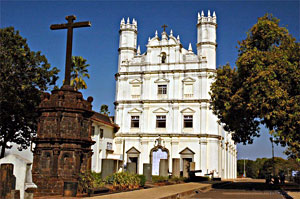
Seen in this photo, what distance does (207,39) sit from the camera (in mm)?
44875

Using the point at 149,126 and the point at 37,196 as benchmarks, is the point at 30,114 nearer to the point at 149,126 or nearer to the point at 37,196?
the point at 37,196

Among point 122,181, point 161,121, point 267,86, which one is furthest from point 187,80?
point 122,181

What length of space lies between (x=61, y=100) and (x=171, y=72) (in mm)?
30616

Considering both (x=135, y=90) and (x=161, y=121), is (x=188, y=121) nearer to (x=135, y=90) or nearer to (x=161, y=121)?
(x=161, y=121)

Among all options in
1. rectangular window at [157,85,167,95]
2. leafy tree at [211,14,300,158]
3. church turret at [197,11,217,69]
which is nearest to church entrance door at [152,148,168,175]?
rectangular window at [157,85,167,95]

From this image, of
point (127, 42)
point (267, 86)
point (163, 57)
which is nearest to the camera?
point (267, 86)

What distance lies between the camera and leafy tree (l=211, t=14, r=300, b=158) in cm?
2156

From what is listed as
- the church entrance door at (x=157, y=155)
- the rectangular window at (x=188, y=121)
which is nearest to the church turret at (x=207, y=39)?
the rectangular window at (x=188, y=121)

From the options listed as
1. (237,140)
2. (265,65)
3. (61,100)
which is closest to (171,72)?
(237,140)

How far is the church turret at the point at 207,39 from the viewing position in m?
44.6

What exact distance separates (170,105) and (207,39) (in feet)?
30.7

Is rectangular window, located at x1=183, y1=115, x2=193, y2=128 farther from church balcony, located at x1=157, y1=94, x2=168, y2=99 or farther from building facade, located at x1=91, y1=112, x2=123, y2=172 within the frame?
building facade, located at x1=91, y1=112, x2=123, y2=172

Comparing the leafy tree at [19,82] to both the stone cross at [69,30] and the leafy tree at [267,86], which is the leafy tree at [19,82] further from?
the leafy tree at [267,86]

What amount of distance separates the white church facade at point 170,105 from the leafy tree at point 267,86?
1725 cm
